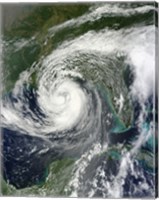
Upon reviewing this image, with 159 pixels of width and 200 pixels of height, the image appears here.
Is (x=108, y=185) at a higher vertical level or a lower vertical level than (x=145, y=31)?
lower

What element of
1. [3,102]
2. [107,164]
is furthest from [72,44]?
[107,164]

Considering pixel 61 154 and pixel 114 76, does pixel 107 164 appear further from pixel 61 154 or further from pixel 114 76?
pixel 114 76

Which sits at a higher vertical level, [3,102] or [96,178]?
[3,102]

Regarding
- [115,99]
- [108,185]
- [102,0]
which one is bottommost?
[108,185]

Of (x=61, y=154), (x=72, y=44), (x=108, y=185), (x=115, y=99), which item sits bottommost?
(x=108, y=185)

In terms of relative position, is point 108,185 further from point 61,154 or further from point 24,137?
point 24,137

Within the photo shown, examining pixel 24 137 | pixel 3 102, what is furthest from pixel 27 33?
pixel 24 137
